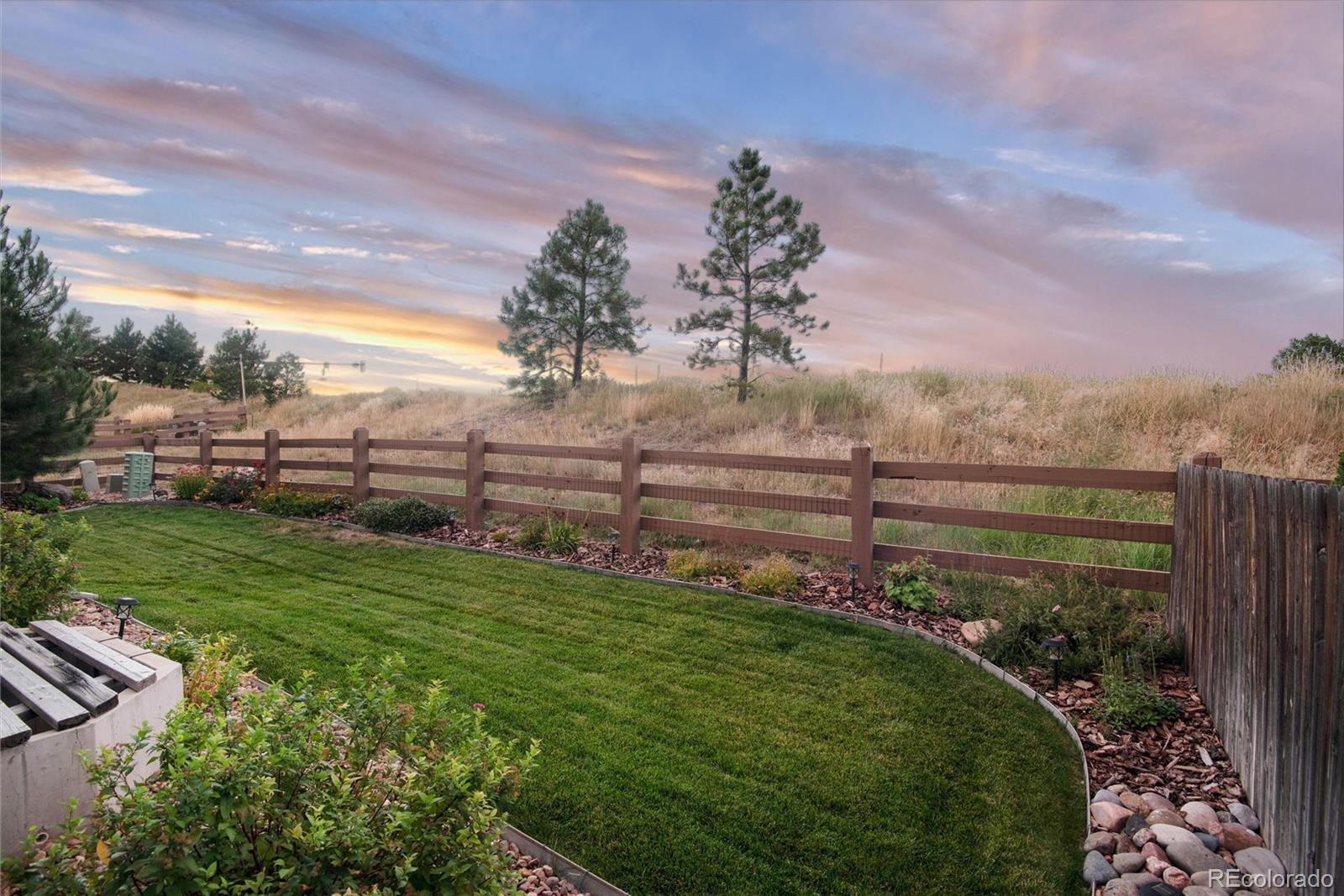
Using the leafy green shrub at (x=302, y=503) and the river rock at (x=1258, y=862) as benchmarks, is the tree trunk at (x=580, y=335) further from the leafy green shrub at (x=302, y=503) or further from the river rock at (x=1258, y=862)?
the river rock at (x=1258, y=862)

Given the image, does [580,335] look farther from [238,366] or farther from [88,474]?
[238,366]

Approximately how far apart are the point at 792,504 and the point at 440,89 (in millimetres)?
6883

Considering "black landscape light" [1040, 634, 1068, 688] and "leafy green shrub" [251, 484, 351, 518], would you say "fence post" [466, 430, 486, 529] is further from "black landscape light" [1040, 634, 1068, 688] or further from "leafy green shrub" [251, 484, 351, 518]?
"black landscape light" [1040, 634, 1068, 688]

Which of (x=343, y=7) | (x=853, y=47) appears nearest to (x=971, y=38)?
(x=853, y=47)

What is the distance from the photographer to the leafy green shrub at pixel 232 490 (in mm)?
12477

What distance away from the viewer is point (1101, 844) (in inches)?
115

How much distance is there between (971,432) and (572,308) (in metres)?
13.6

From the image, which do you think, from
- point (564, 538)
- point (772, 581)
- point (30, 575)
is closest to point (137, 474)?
point (564, 538)

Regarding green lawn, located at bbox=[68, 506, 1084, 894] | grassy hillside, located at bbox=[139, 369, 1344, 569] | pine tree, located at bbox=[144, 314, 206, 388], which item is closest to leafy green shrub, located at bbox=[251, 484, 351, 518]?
grassy hillside, located at bbox=[139, 369, 1344, 569]

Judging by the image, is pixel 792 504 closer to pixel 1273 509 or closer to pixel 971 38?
pixel 1273 509

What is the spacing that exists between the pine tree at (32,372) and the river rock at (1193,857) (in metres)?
15.5

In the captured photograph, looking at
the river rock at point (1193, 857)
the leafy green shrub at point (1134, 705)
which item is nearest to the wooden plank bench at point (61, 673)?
the river rock at point (1193, 857)

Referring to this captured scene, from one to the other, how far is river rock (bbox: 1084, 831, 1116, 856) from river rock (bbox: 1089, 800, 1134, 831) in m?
0.09

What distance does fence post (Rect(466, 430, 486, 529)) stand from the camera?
9305 millimetres
